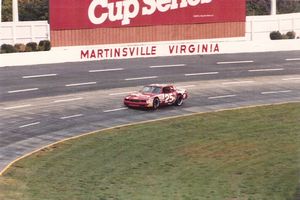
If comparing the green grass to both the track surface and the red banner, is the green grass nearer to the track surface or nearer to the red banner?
the track surface

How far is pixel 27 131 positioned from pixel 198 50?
88.1 ft

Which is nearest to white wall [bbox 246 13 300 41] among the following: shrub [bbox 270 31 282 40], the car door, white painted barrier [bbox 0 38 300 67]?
shrub [bbox 270 31 282 40]

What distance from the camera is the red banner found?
5456 cm

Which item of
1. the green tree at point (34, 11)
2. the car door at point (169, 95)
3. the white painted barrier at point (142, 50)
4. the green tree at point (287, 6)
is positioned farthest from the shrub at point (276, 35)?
the car door at point (169, 95)

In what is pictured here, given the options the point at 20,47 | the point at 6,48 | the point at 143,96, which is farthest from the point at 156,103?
the point at 20,47

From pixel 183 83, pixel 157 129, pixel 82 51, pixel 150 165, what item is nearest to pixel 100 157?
pixel 150 165

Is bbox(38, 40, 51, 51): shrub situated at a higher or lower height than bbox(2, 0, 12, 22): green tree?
lower

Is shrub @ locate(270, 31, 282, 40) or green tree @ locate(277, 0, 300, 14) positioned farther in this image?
Answer: green tree @ locate(277, 0, 300, 14)

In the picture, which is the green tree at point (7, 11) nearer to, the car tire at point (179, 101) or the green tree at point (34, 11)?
the green tree at point (34, 11)

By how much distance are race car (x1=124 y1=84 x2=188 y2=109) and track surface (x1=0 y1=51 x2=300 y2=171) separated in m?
0.50

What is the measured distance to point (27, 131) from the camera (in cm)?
3147

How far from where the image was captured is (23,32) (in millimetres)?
54812

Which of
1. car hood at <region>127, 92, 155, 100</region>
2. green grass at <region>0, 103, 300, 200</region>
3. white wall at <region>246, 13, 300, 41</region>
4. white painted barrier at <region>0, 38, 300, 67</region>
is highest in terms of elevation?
white wall at <region>246, 13, 300, 41</region>

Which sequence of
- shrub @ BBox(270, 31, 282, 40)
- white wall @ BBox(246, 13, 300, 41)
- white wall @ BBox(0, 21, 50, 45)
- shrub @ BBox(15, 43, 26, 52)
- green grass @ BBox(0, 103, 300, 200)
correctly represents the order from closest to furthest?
green grass @ BBox(0, 103, 300, 200)
shrub @ BBox(15, 43, 26, 52)
white wall @ BBox(0, 21, 50, 45)
shrub @ BBox(270, 31, 282, 40)
white wall @ BBox(246, 13, 300, 41)
